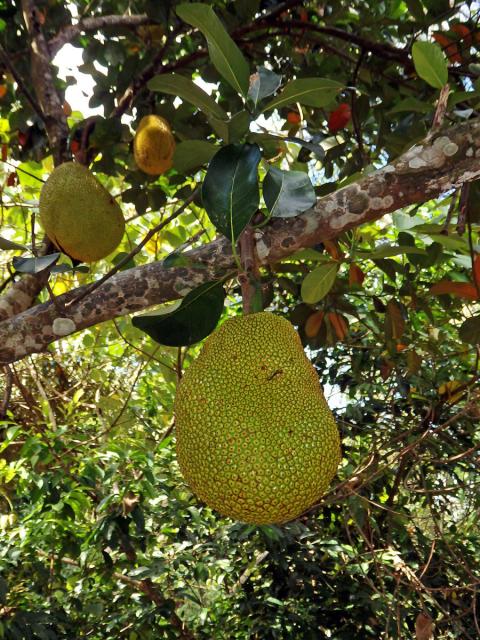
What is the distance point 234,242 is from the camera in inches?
28.0

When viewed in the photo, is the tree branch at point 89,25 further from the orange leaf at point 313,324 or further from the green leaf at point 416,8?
the orange leaf at point 313,324

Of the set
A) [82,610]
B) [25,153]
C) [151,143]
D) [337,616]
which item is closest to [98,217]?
[151,143]

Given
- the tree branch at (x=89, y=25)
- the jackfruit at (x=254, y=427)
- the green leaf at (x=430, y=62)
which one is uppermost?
the tree branch at (x=89, y=25)

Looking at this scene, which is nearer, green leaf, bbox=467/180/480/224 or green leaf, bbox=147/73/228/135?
green leaf, bbox=147/73/228/135

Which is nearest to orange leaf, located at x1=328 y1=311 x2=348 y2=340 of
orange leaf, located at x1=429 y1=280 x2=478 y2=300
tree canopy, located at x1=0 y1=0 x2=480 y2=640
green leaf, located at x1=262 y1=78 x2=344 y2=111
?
tree canopy, located at x1=0 y1=0 x2=480 y2=640

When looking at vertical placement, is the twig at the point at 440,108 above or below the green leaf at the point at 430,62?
below

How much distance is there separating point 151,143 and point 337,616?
1621 mm

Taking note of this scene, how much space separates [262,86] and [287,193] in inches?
6.3

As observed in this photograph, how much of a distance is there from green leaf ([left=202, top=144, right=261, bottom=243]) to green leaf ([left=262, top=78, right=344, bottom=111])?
156 millimetres

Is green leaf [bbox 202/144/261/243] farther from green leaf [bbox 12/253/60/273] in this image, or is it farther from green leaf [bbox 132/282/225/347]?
green leaf [bbox 12/253/60/273]

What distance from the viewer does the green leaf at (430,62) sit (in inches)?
33.5

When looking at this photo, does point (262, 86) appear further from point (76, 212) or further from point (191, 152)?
point (76, 212)

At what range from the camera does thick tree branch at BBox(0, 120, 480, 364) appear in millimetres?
776

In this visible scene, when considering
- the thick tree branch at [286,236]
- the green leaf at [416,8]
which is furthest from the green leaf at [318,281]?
the green leaf at [416,8]
